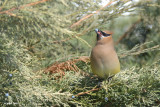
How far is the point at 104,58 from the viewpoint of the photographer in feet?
6.66

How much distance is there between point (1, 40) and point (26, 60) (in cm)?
22

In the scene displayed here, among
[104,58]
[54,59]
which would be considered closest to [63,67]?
[54,59]

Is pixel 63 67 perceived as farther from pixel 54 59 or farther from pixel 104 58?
pixel 104 58

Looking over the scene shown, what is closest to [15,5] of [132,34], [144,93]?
[144,93]

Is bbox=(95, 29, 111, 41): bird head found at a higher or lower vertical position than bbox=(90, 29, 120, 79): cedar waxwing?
higher

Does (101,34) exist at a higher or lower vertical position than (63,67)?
higher

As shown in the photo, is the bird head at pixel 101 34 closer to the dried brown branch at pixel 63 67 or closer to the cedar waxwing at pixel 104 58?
the cedar waxwing at pixel 104 58

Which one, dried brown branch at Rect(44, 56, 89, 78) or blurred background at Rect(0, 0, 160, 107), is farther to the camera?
dried brown branch at Rect(44, 56, 89, 78)

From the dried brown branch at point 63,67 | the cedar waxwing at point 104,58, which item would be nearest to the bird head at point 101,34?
the cedar waxwing at point 104,58

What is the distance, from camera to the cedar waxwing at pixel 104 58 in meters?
2.03

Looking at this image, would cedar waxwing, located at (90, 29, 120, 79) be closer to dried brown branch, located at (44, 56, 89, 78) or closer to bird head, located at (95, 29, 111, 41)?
bird head, located at (95, 29, 111, 41)

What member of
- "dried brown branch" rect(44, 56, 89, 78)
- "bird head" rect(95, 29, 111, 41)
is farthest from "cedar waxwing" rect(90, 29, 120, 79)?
"dried brown branch" rect(44, 56, 89, 78)

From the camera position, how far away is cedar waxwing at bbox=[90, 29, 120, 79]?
2025 mm

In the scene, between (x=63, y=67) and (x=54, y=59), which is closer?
(x=63, y=67)
